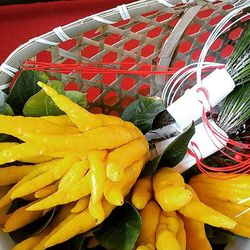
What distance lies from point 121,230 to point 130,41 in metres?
0.31

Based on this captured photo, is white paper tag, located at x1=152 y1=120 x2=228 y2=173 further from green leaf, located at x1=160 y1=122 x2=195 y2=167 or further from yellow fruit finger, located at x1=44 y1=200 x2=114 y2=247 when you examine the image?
yellow fruit finger, located at x1=44 y1=200 x2=114 y2=247

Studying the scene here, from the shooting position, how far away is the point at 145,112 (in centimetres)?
68

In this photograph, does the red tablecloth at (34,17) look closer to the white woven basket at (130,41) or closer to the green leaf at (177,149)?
the white woven basket at (130,41)

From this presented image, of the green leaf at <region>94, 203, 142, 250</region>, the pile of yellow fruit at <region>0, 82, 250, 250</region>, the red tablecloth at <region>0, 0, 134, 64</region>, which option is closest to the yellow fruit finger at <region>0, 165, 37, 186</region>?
the pile of yellow fruit at <region>0, 82, 250, 250</region>

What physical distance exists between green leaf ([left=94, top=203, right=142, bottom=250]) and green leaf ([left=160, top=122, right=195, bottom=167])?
0.08 m

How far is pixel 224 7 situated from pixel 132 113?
226mm

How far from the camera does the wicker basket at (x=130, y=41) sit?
2.13 ft

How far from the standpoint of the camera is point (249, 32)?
2.22ft

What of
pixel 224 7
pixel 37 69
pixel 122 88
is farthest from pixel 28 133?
pixel 224 7

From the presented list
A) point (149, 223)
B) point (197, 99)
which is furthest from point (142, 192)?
point (197, 99)

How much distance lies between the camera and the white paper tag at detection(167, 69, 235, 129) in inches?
25.3

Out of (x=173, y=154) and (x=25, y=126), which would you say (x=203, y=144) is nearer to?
(x=173, y=154)

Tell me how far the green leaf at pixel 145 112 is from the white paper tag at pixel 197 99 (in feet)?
0.09

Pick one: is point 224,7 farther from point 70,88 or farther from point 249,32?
point 70,88
